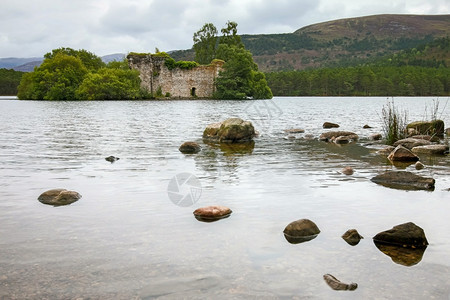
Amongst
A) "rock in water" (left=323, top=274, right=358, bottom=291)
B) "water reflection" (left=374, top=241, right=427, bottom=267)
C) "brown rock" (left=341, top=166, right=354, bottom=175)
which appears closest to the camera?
"rock in water" (left=323, top=274, right=358, bottom=291)

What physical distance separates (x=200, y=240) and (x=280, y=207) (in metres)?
2.09

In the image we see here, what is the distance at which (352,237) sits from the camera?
5574 millimetres

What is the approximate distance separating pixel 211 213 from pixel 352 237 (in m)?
2.16

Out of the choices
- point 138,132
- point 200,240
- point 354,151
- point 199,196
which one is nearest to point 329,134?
point 354,151

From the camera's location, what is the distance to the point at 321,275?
4.52 metres

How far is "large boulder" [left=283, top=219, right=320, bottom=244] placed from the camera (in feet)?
18.8

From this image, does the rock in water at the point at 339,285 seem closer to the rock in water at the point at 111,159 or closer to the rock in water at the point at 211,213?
the rock in water at the point at 211,213

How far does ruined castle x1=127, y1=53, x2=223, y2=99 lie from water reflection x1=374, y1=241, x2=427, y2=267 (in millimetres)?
75440

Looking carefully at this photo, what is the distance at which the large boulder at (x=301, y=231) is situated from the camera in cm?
574

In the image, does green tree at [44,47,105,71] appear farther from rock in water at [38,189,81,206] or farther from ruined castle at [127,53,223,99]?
rock in water at [38,189,81,206]

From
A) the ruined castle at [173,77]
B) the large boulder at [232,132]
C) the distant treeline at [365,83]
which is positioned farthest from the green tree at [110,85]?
the distant treeline at [365,83]

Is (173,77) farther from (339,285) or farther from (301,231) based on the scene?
(339,285)

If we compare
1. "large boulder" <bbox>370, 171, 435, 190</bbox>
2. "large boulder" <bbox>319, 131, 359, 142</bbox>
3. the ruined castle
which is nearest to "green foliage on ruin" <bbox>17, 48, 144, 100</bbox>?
the ruined castle

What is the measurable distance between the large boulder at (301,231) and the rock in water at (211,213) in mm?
1176
